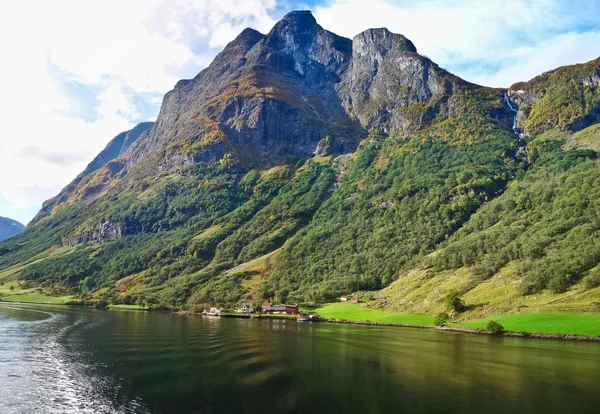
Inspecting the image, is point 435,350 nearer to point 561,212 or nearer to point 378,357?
point 378,357

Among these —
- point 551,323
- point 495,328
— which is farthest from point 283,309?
point 551,323

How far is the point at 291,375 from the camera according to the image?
2261 inches

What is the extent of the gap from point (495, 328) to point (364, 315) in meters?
57.3

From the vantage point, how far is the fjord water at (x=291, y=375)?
145ft

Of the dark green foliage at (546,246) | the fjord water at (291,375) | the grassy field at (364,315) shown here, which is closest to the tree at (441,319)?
the grassy field at (364,315)

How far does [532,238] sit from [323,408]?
153 metres

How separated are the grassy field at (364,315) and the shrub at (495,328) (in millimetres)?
24691

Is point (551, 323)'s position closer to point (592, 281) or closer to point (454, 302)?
point (592, 281)

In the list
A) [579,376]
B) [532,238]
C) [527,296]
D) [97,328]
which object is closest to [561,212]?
[532,238]

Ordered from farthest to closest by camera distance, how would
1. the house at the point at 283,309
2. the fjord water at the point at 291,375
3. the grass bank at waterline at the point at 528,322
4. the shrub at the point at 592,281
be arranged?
the house at the point at 283,309 < the shrub at the point at 592,281 < the grass bank at waterline at the point at 528,322 < the fjord water at the point at 291,375

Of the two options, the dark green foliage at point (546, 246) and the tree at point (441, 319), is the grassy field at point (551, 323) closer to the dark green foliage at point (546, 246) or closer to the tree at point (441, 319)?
the tree at point (441, 319)

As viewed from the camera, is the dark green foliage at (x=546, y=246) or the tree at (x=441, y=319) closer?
the tree at (x=441, y=319)

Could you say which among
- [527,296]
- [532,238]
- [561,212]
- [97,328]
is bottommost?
[97,328]

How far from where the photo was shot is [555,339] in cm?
10044
